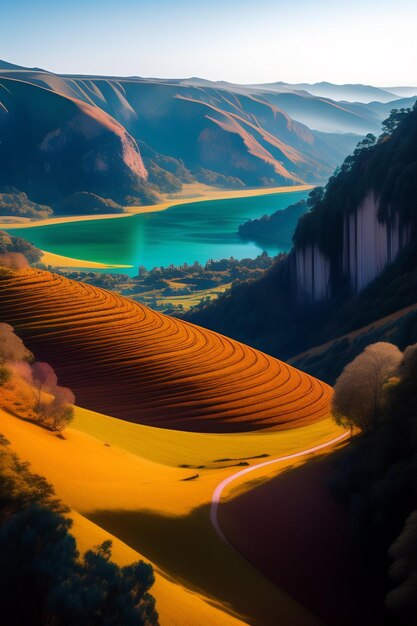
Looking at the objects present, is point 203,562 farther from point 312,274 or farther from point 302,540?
point 312,274

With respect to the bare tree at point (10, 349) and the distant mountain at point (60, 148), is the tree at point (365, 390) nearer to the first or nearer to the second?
the bare tree at point (10, 349)

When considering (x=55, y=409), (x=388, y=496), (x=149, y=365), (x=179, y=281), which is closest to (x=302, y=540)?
(x=388, y=496)

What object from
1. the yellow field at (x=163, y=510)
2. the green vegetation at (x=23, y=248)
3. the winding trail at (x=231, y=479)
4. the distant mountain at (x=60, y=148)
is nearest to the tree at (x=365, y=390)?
the yellow field at (x=163, y=510)

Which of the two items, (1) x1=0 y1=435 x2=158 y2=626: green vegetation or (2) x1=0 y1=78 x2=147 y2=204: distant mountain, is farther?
(2) x1=0 y1=78 x2=147 y2=204: distant mountain

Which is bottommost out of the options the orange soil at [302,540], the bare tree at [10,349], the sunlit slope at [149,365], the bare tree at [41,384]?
the sunlit slope at [149,365]

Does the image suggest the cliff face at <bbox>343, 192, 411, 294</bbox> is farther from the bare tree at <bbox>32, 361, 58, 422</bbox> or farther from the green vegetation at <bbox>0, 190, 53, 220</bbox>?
the green vegetation at <bbox>0, 190, 53, 220</bbox>

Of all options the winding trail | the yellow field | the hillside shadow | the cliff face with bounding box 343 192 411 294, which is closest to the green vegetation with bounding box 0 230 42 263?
the cliff face with bounding box 343 192 411 294

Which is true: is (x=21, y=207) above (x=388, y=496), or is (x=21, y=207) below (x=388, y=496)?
below
